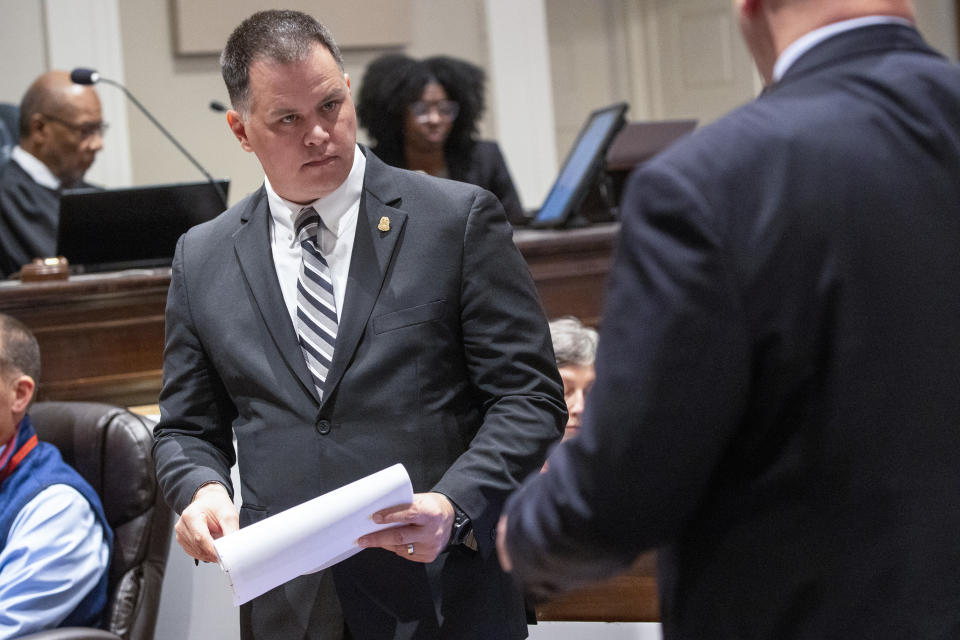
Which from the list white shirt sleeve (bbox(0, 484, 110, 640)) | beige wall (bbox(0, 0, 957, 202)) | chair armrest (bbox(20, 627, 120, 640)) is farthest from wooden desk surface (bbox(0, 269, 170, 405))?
beige wall (bbox(0, 0, 957, 202))

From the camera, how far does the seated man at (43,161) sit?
4457mm

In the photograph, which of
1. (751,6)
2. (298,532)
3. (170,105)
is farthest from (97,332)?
(170,105)

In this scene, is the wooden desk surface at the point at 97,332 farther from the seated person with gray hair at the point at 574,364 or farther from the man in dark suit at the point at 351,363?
the man in dark suit at the point at 351,363

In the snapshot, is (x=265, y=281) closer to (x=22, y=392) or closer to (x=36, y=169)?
(x=22, y=392)

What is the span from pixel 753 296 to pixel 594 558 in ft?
0.79

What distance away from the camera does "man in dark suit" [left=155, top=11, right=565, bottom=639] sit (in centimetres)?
156

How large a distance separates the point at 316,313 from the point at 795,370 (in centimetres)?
89

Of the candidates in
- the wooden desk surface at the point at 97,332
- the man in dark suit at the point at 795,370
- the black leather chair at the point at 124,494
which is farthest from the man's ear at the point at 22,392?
the man in dark suit at the point at 795,370

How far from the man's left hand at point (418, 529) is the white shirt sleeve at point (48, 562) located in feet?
3.55

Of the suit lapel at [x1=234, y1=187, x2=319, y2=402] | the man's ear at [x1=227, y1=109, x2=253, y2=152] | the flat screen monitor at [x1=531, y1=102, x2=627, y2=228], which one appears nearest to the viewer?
the suit lapel at [x1=234, y1=187, x2=319, y2=402]

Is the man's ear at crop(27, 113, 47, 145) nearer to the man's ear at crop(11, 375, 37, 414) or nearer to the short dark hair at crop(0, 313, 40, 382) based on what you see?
the short dark hair at crop(0, 313, 40, 382)

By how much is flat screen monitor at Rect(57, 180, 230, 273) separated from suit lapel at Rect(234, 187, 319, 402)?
5.64 ft

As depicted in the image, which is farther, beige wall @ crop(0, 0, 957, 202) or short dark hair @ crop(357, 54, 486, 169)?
beige wall @ crop(0, 0, 957, 202)

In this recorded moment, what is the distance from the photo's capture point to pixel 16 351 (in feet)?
7.94
